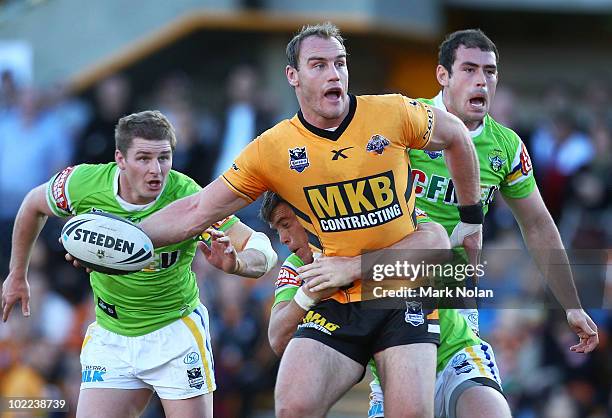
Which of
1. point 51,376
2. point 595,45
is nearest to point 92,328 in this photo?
point 51,376

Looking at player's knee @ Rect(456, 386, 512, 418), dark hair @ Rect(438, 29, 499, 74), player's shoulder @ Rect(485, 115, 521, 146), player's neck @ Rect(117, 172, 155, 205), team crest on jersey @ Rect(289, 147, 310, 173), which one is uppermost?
dark hair @ Rect(438, 29, 499, 74)

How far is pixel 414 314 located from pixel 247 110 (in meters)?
6.80

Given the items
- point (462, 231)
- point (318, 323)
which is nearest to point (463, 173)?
point (462, 231)

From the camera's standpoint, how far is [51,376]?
40.5 feet

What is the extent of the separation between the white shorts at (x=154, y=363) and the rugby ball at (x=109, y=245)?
1161mm

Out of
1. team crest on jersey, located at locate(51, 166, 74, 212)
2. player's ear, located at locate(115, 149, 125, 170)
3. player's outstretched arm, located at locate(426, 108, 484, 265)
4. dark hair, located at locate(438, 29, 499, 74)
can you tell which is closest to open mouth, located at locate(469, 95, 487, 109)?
dark hair, located at locate(438, 29, 499, 74)

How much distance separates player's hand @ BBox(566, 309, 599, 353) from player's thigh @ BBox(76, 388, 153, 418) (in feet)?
9.12

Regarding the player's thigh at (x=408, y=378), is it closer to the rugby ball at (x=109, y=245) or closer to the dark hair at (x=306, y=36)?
the rugby ball at (x=109, y=245)

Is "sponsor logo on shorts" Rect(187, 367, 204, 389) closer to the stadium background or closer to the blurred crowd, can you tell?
the stadium background

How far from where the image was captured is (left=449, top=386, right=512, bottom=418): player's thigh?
23.4 ft

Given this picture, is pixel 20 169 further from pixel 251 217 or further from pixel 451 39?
pixel 451 39

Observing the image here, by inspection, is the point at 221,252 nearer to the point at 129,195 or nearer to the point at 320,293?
the point at 320,293

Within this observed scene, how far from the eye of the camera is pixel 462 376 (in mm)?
7434

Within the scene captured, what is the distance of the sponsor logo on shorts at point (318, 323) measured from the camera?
22.1 feet
